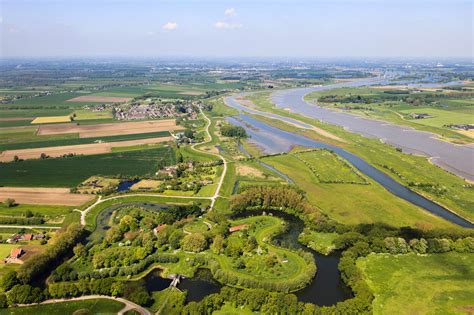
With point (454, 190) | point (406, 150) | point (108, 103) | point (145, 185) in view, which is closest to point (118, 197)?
Answer: point (145, 185)

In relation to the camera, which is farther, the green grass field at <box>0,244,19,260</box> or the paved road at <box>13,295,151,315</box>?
the green grass field at <box>0,244,19,260</box>

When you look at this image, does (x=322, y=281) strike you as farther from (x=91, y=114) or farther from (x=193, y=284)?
(x=91, y=114)

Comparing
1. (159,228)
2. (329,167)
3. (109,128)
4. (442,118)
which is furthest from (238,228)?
(442,118)

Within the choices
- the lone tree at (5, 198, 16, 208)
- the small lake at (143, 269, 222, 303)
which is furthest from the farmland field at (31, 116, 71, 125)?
the small lake at (143, 269, 222, 303)

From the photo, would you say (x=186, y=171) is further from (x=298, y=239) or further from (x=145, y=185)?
(x=298, y=239)

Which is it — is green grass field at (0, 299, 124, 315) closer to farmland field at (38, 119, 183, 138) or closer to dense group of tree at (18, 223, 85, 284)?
dense group of tree at (18, 223, 85, 284)

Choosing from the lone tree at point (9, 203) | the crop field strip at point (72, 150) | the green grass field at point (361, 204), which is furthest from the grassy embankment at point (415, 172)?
the lone tree at point (9, 203)

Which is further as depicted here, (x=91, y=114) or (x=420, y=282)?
(x=91, y=114)
